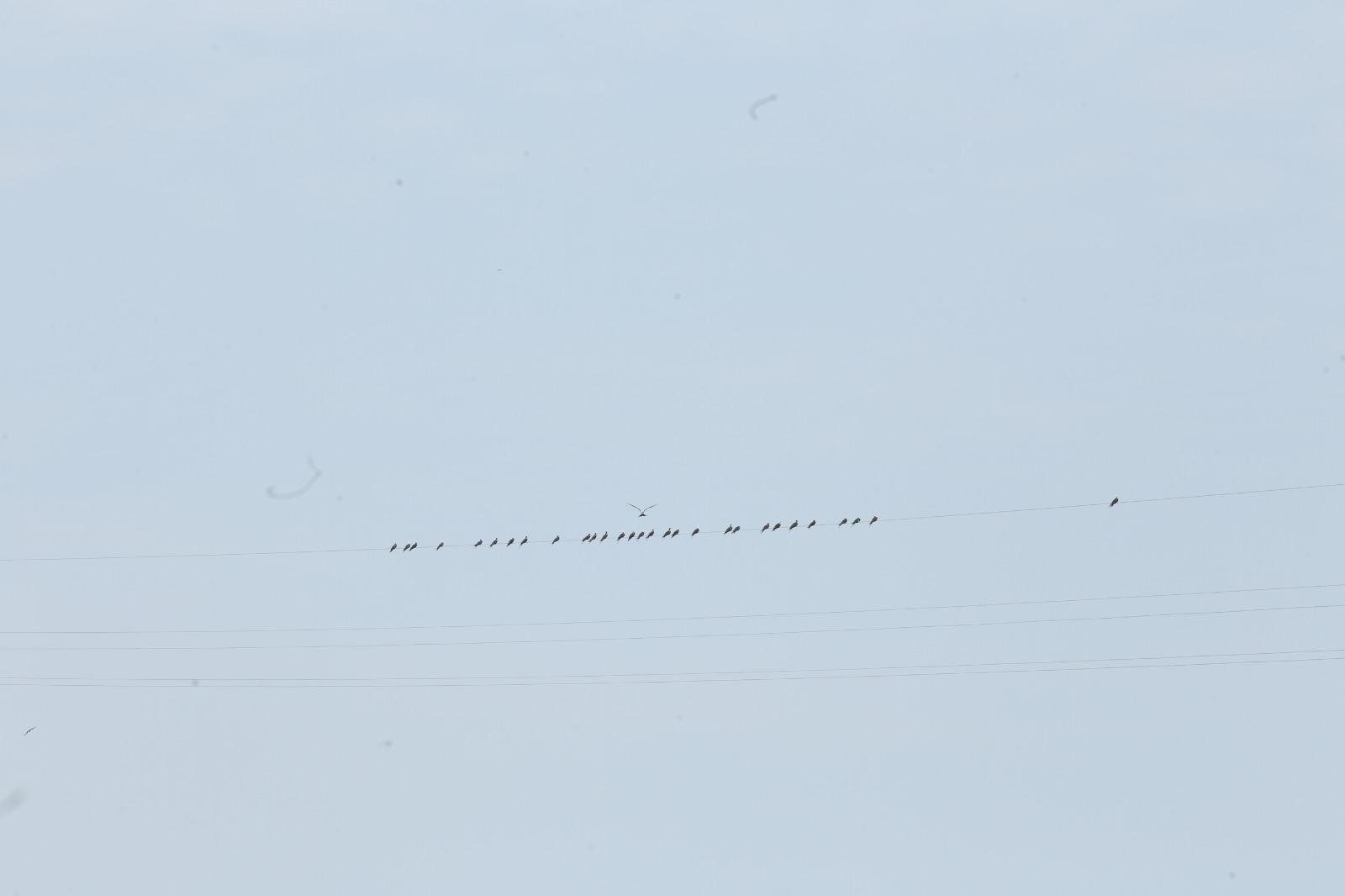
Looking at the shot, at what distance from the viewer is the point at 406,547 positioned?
17762cm

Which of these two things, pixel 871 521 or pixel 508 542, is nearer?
pixel 871 521

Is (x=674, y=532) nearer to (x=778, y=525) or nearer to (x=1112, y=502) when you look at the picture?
(x=778, y=525)

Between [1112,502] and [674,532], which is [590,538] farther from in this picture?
[1112,502]

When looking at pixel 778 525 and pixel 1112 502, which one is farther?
pixel 778 525

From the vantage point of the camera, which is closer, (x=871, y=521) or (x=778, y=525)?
(x=871, y=521)

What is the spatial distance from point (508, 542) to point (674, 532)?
10.7 meters

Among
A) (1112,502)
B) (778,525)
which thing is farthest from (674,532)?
(1112,502)

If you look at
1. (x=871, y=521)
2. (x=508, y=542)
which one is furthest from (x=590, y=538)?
(x=871, y=521)

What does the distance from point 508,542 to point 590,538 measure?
4.14 metres

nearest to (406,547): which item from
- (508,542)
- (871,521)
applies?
(508,542)

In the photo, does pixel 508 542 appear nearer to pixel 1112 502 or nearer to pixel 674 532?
pixel 674 532

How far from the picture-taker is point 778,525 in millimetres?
178125

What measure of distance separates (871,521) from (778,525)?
453 inches

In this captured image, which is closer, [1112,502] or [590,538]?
[1112,502]
